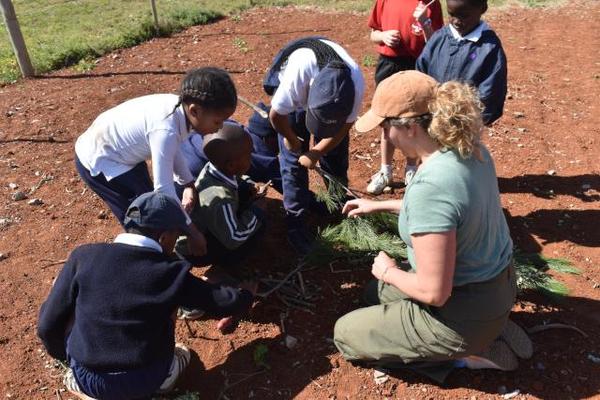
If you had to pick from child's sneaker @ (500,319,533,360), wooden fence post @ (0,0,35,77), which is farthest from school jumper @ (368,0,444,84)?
wooden fence post @ (0,0,35,77)

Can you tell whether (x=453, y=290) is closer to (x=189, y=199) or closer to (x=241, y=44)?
(x=189, y=199)

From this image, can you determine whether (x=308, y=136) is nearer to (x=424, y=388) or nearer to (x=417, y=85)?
(x=417, y=85)

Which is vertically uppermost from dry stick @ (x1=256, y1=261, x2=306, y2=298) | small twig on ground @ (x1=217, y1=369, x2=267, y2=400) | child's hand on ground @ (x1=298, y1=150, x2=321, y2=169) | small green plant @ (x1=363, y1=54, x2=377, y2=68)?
child's hand on ground @ (x1=298, y1=150, x2=321, y2=169)

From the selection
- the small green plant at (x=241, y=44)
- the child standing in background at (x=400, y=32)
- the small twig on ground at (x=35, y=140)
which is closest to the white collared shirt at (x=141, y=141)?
the child standing in background at (x=400, y=32)

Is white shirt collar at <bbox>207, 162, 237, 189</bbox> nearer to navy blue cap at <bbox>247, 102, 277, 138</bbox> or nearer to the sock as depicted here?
navy blue cap at <bbox>247, 102, 277, 138</bbox>

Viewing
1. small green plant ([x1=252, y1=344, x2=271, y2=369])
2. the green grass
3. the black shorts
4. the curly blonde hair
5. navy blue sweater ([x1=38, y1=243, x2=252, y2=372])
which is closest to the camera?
the curly blonde hair

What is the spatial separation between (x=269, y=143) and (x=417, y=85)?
1900mm

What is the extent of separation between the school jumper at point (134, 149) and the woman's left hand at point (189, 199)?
0.07m

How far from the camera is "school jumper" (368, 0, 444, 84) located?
3.65 meters

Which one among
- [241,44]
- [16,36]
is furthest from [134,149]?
[241,44]

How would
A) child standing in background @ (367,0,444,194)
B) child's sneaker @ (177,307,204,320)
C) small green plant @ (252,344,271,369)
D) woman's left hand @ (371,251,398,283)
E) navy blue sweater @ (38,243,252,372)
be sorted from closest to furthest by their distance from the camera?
navy blue sweater @ (38,243,252,372) < woman's left hand @ (371,251,398,283) < small green plant @ (252,344,271,369) < child's sneaker @ (177,307,204,320) < child standing in background @ (367,0,444,194)

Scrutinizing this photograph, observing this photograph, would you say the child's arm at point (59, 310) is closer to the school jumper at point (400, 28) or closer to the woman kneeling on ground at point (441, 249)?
the woman kneeling on ground at point (441, 249)

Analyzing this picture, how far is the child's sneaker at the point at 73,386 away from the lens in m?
2.42

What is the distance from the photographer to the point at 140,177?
9.44 feet
